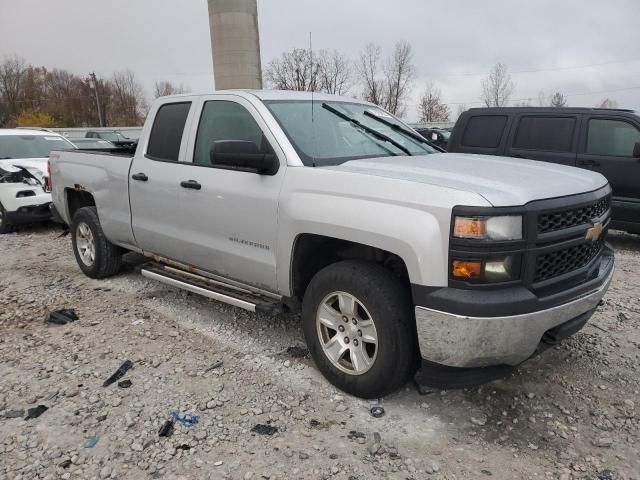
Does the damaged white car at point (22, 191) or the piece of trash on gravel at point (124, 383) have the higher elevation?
the damaged white car at point (22, 191)

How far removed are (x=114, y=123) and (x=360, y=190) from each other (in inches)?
3039

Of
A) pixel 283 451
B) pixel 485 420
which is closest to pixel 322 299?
pixel 283 451

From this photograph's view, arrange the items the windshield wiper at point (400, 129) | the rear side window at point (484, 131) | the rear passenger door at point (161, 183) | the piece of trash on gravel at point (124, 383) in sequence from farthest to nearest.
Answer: the rear side window at point (484, 131) → the windshield wiper at point (400, 129) → the rear passenger door at point (161, 183) → the piece of trash on gravel at point (124, 383)

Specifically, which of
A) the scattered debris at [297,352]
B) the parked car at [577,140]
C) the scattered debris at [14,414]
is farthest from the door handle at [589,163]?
the scattered debris at [14,414]

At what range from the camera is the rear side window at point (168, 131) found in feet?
14.0

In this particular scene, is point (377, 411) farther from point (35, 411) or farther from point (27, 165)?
point (27, 165)

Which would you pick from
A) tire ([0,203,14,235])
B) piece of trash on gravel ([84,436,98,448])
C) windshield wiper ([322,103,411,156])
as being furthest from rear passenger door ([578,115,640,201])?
tire ([0,203,14,235])

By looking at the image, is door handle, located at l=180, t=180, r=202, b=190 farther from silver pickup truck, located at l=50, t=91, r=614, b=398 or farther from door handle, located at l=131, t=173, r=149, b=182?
door handle, located at l=131, t=173, r=149, b=182

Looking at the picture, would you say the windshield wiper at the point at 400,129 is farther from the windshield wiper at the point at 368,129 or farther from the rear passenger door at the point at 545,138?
the rear passenger door at the point at 545,138

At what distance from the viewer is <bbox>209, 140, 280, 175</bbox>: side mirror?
324 centimetres

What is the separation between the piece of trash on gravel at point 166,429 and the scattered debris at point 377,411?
1171 millimetres

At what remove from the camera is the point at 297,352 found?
3844 millimetres

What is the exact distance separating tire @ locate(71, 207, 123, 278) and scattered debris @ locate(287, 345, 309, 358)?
2.64 m

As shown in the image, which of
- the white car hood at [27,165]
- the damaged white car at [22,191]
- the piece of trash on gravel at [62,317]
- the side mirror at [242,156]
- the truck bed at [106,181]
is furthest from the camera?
the white car hood at [27,165]
